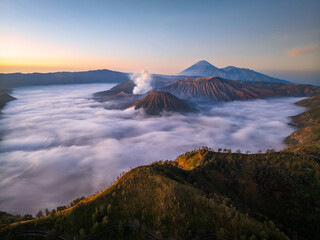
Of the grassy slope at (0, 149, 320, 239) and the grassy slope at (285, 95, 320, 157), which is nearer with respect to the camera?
the grassy slope at (0, 149, 320, 239)

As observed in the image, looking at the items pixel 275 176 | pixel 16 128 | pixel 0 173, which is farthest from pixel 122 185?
pixel 16 128

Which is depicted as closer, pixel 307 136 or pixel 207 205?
pixel 207 205

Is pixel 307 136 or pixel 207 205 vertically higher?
pixel 207 205

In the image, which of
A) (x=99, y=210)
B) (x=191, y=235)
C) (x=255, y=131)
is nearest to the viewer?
(x=191, y=235)

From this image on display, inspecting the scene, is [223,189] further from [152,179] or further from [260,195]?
[152,179]

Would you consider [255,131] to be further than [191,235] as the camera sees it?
Yes

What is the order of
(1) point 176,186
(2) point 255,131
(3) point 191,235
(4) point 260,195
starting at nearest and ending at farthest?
(3) point 191,235
(1) point 176,186
(4) point 260,195
(2) point 255,131

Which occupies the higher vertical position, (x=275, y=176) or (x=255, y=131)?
(x=275, y=176)

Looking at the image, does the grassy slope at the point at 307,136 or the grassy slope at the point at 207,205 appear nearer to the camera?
the grassy slope at the point at 207,205
